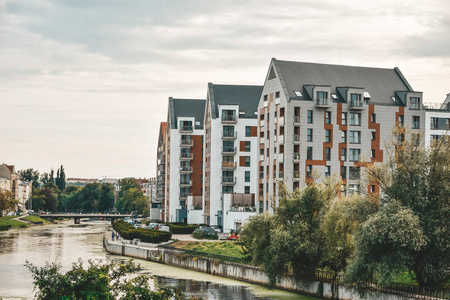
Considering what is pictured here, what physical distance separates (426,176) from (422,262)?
18.2 ft

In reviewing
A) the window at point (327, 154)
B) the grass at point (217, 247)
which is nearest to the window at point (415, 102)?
the window at point (327, 154)

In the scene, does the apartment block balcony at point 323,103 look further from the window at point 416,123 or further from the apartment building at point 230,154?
the apartment building at point 230,154

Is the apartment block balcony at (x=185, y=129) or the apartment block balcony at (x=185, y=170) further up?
the apartment block balcony at (x=185, y=129)

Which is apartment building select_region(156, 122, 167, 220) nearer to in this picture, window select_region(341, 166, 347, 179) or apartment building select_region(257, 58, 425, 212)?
apartment building select_region(257, 58, 425, 212)

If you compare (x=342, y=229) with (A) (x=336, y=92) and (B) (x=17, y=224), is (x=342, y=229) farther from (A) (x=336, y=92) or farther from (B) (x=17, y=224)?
(B) (x=17, y=224)

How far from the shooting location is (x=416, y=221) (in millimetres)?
41375

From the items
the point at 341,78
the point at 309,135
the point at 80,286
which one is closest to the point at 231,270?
the point at 309,135

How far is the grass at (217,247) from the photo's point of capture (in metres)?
73.5

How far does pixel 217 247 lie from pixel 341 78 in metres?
31.5

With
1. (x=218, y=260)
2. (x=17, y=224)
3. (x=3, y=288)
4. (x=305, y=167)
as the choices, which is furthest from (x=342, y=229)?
(x=17, y=224)

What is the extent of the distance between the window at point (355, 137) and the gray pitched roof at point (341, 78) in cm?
541

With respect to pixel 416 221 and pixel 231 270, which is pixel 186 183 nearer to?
pixel 231 270

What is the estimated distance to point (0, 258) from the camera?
81500 mm

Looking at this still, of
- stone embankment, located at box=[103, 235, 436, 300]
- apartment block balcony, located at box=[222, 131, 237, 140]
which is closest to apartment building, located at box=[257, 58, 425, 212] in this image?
stone embankment, located at box=[103, 235, 436, 300]
